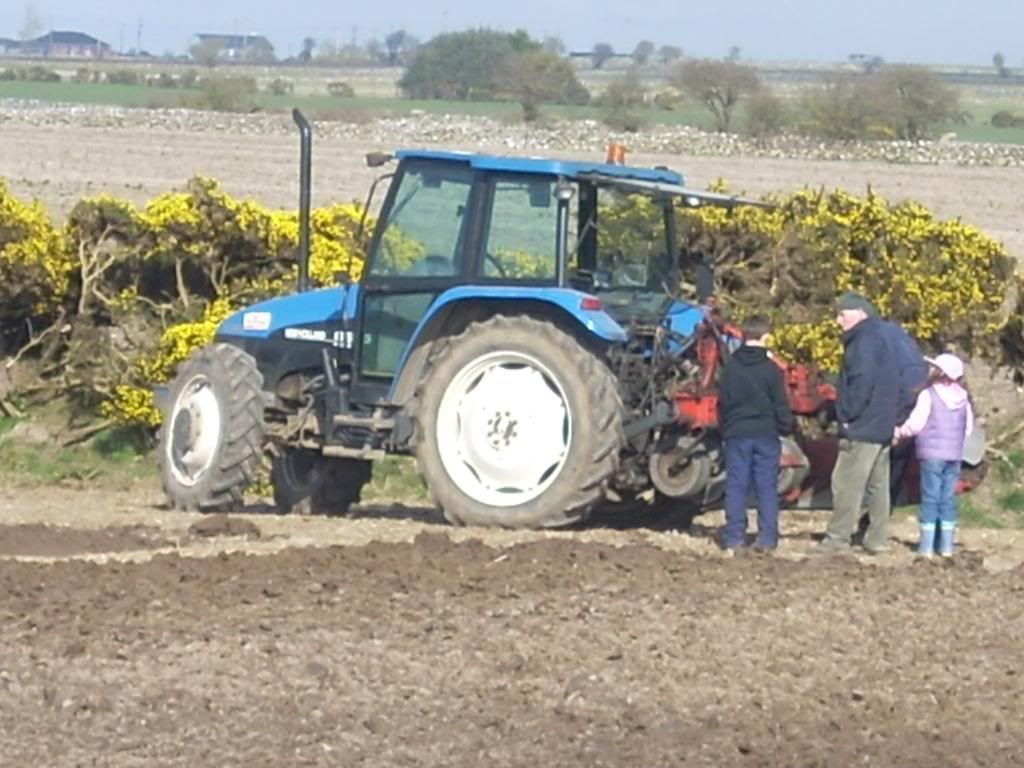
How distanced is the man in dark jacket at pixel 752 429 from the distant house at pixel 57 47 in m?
182

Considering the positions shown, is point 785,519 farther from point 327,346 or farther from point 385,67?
point 385,67

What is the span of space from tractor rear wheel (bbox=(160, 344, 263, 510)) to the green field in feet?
200

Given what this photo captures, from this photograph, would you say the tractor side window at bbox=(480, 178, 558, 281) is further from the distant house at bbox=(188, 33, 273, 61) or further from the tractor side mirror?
the distant house at bbox=(188, 33, 273, 61)

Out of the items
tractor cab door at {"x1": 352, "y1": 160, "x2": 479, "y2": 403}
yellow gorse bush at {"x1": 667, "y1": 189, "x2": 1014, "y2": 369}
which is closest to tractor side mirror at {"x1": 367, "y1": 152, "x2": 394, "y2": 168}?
tractor cab door at {"x1": 352, "y1": 160, "x2": 479, "y2": 403}

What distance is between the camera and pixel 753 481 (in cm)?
1189

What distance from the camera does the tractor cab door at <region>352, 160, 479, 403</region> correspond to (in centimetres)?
1256

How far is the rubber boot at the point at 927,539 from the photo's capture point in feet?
39.9

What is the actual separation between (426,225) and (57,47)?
187 meters

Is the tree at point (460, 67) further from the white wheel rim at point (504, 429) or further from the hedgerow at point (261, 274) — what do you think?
the white wheel rim at point (504, 429)

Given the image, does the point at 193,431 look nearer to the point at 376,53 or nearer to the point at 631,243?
the point at 631,243

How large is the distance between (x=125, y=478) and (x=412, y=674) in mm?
10848

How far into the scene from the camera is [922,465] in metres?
12.2

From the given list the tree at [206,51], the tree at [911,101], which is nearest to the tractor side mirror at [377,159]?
the tree at [911,101]

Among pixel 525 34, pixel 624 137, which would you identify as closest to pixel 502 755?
pixel 624 137
